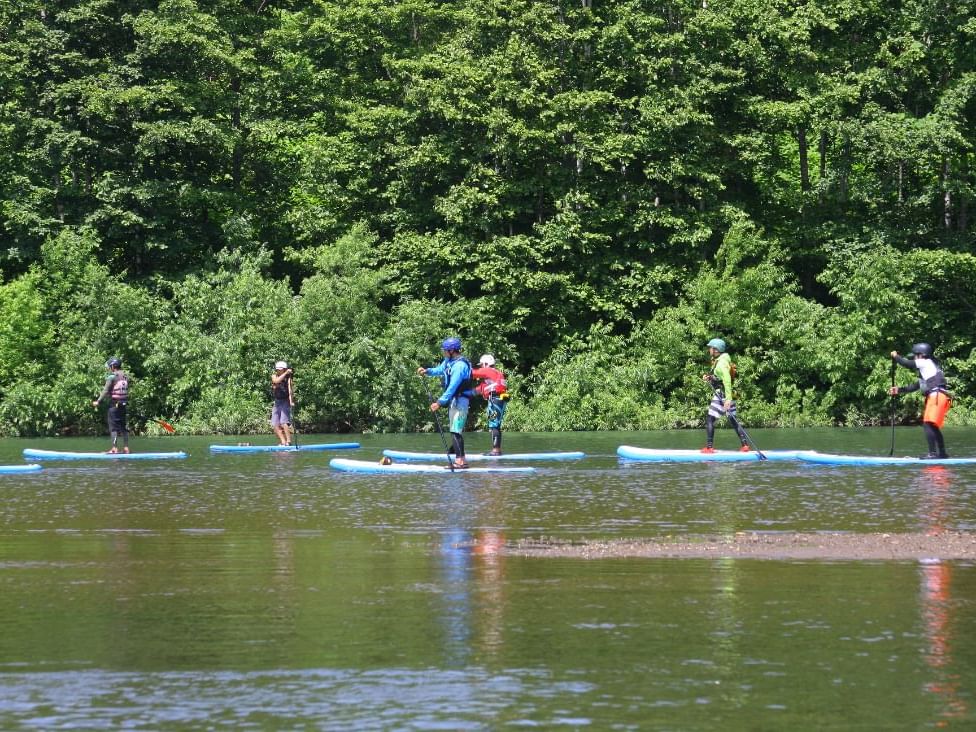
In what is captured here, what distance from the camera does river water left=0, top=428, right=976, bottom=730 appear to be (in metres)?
8.53

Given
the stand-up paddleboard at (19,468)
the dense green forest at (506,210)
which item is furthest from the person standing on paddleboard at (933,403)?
the dense green forest at (506,210)

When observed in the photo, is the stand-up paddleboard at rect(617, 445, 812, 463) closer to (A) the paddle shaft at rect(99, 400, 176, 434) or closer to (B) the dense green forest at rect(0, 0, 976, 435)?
(B) the dense green forest at rect(0, 0, 976, 435)

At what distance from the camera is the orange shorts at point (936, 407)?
26.3 m

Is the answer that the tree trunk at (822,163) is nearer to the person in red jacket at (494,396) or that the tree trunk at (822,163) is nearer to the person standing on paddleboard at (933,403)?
the person standing on paddleboard at (933,403)

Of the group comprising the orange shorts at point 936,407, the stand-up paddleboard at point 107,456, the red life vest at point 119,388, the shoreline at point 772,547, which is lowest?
the shoreline at point 772,547

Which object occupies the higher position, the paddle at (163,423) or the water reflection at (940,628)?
the paddle at (163,423)

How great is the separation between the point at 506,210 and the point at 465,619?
1487 inches

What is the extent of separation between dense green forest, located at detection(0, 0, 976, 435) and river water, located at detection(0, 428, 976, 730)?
24633 mm

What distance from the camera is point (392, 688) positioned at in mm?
9023

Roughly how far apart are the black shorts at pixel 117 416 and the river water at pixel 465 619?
12301mm

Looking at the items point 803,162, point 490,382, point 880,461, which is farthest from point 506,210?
point 880,461

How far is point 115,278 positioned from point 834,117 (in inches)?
837

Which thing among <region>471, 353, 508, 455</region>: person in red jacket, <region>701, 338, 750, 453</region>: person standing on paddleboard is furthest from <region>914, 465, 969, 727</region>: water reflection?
<region>471, 353, 508, 455</region>: person in red jacket

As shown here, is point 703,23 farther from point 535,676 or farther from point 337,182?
point 535,676
